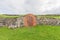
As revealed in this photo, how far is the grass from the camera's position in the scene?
2612 centimetres

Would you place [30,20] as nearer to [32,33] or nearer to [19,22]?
[19,22]

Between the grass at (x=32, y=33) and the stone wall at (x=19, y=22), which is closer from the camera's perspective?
the grass at (x=32, y=33)

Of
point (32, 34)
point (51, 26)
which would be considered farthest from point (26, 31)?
point (51, 26)

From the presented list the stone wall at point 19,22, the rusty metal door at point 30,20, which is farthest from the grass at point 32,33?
the rusty metal door at point 30,20

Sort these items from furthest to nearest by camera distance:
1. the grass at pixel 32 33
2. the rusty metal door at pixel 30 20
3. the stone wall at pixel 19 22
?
the rusty metal door at pixel 30 20, the stone wall at pixel 19 22, the grass at pixel 32 33

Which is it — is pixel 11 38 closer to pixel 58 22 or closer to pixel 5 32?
pixel 5 32

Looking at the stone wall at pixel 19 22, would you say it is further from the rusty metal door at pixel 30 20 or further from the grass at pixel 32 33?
the grass at pixel 32 33

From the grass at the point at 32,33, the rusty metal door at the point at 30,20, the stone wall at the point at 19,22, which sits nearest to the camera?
the grass at the point at 32,33

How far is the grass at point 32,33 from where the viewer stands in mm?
26125

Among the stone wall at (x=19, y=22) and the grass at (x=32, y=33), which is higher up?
the stone wall at (x=19, y=22)

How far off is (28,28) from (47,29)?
130 inches

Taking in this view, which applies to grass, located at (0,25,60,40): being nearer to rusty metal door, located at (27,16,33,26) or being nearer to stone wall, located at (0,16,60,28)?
stone wall, located at (0,16,60,28)

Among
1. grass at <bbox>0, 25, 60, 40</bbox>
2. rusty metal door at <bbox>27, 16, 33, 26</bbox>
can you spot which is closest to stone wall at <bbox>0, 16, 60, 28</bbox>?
rusty metal door at <bbox>27, 16, 33, 26</bbox>

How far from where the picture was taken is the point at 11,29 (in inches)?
1148
